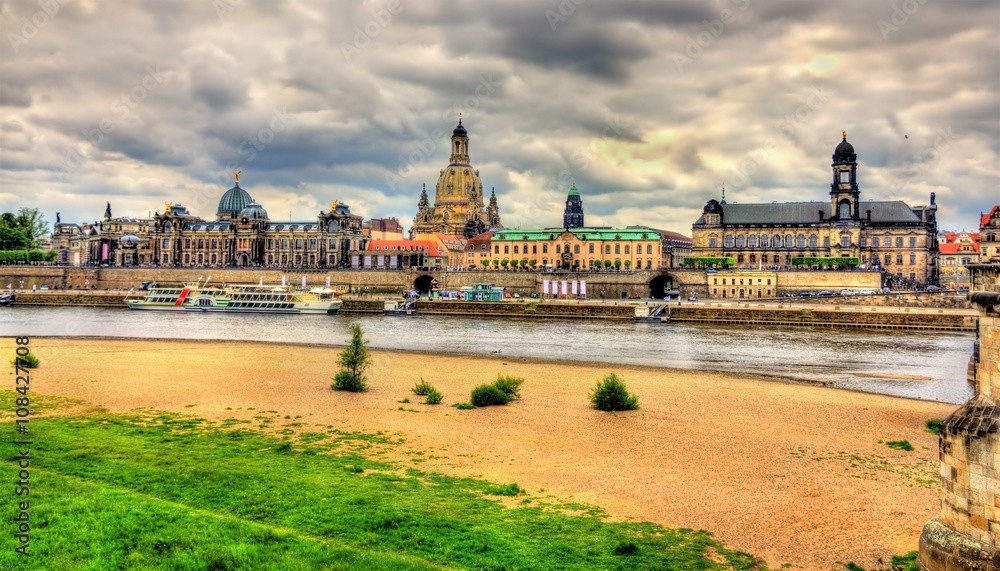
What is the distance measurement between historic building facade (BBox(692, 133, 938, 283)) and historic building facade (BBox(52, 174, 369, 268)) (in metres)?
58.2

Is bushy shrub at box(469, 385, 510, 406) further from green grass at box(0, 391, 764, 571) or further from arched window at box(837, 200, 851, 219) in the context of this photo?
arched window at box(837, 200, 851, 219)

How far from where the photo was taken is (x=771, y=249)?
102 metres

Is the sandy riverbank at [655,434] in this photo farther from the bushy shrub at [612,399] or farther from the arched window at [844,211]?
the arched window at [844,211]

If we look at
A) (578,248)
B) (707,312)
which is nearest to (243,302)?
(707,312)

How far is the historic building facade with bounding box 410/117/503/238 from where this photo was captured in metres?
138

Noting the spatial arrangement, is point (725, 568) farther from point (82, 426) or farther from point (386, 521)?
point (82, 426)

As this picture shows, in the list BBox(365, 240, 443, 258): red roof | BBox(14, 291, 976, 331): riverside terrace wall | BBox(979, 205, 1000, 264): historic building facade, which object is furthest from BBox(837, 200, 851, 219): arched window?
BBox(365, 240, 443, 258): red roof

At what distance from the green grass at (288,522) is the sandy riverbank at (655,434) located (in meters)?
1.44

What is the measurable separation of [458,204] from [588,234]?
40.6 metres

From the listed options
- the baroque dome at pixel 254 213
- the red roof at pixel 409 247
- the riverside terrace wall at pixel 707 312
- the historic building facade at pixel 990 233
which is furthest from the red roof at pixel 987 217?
the baroque dome at pixel 254 213

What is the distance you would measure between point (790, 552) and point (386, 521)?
6222 millimetres

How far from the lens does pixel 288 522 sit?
1094 cm

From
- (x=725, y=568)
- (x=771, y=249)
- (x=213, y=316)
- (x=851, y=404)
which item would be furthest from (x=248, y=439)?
(x=771, y=249)

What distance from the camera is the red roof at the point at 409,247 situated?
4464 inches
